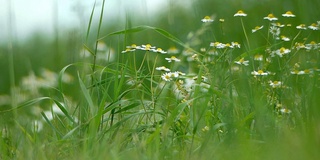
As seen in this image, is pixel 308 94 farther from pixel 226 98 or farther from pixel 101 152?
pixel 101 152

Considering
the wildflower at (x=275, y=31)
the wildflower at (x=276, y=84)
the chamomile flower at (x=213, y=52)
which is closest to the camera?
the wildflower at (x=276, y=84)

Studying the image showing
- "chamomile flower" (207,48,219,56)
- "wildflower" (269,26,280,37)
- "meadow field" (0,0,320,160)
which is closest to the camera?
"meadow field" (0,0,320,160)

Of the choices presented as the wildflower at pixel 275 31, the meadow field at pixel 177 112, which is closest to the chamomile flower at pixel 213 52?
the meadow field at pixel 177 112

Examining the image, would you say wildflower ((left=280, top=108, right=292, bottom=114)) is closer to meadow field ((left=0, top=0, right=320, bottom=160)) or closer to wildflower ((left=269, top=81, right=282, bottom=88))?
meadow field ((left=0, top=0, right=320, bottom=160))

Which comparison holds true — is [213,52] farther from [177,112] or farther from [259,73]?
[177,112]

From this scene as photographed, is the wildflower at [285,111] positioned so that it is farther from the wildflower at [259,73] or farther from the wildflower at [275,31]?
the wildflower at [275,31]

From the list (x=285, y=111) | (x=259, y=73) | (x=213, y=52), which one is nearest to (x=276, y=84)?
(x=259, y=73)

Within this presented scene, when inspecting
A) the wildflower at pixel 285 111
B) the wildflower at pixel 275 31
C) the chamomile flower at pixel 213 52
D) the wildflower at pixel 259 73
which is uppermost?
the wildflower at pixel 275 31

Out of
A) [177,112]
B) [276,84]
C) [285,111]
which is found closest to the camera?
[177,112]

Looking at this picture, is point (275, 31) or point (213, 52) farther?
point (275, 31)

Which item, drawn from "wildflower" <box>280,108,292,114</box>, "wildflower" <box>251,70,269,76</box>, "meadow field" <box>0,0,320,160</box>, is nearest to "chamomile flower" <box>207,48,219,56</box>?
"meadow field" <box>0,0,320,160</box>

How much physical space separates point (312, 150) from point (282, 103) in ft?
3.35

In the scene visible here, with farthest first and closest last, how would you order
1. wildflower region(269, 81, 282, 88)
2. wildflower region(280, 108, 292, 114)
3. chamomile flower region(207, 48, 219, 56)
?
chamomile flower region(207, 48, 219, 56), wildflower region(269, 81, 282, 88), wildflower region(280, 108, 292, 114)

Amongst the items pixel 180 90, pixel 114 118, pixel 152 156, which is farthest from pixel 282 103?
pixel 152 156
